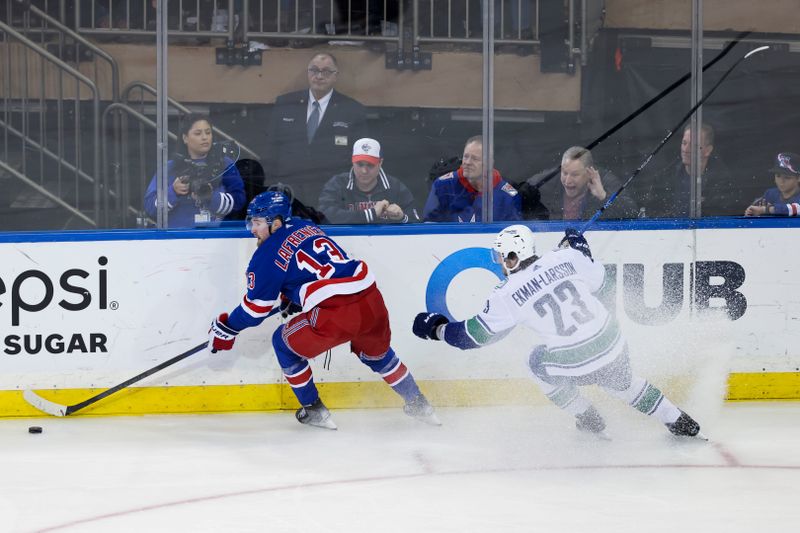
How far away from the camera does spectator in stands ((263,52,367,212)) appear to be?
5.59m

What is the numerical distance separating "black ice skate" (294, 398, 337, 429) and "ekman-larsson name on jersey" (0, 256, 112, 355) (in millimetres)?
928

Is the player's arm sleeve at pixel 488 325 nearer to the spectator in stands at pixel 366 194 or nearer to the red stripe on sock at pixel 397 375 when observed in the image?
the red stripe on sock at pixel 397 375

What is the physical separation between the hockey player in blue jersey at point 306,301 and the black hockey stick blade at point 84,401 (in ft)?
0.87

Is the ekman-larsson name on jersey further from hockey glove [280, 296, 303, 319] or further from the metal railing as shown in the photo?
hockey glove [280, 296, 303, 319]

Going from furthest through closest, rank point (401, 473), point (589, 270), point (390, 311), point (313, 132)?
point (390, 311), point (313, 132), point (589, 270), point (401, 473)

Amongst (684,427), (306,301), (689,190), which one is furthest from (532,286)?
(689,190)

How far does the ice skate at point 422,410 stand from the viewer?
213 inches

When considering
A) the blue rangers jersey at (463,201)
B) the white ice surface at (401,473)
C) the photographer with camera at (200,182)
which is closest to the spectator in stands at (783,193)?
the white ice surface at (401,473)

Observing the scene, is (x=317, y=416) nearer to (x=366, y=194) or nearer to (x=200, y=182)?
(x=366, y=194)

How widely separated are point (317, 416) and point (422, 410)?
44 centimetres

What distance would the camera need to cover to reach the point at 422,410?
17.8 ft

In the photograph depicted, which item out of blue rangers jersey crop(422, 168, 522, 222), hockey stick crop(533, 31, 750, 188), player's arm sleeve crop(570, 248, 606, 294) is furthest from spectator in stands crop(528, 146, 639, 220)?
player's arm sleeve crop(570, 248, 606, 294)

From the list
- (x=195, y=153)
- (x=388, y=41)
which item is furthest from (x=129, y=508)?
(x=388, y=41)

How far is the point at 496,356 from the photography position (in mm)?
5789
